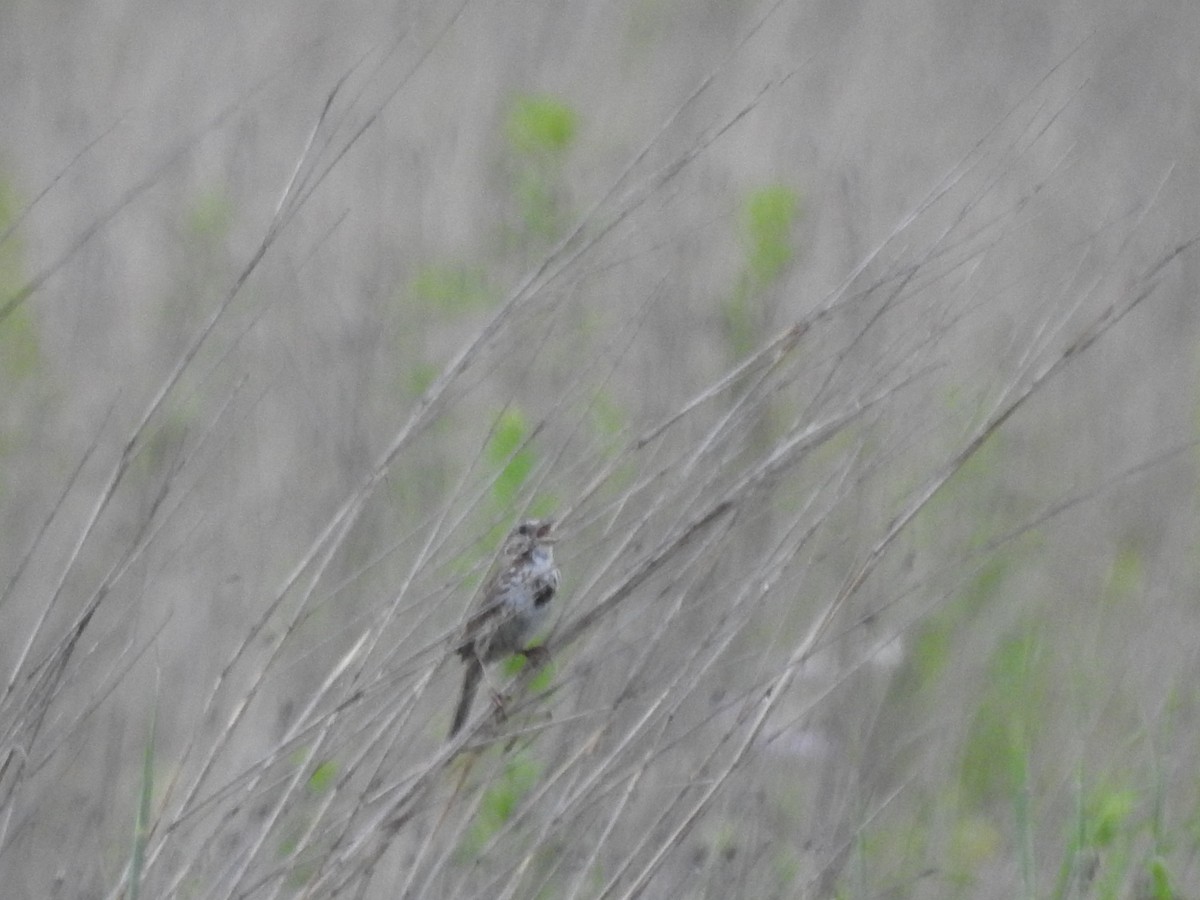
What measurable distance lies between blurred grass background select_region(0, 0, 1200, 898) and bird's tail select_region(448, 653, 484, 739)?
15cm

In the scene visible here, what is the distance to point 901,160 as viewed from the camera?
5.98 meters

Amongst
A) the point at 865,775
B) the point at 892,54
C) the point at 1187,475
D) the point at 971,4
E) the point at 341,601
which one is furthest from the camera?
the point at 971,4

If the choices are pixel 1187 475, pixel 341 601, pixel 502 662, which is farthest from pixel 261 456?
pixel 1187 475

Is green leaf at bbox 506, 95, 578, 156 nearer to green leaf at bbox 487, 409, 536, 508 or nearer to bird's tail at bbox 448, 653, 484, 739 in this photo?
green leaf at bbox 487, 409, 536, 508

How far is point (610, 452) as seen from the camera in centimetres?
252

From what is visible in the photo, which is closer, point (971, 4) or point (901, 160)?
point (901, 160)

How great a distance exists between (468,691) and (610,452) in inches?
23.3

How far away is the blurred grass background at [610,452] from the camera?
199cm

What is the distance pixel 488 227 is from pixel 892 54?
8.76ft

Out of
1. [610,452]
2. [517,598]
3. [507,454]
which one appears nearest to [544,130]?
[507,454]

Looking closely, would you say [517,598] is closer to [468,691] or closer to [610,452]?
[468,691]

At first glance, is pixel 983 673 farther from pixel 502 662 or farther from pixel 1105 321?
pixel 1105 321

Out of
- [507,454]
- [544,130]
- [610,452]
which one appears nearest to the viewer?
[610,452]

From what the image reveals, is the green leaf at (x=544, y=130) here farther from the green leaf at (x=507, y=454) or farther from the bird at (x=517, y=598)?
the bird at (x=517, y=598)
